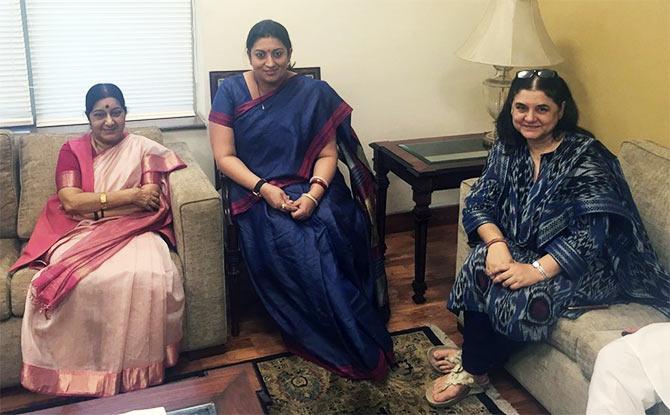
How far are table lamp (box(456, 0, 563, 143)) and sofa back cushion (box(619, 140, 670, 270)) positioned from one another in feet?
2.18

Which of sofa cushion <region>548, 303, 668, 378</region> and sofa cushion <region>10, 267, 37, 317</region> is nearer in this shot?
sofa cushion <region>548, 303, 668, 378</region>

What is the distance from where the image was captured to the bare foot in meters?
2.23

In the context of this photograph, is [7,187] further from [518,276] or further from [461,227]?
[518,276]

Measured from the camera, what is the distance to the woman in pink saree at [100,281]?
2012 millimetres

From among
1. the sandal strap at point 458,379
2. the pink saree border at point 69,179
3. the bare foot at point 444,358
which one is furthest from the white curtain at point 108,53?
the sandal strap at point 458,379

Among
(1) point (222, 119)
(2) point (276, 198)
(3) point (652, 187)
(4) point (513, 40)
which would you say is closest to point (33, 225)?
(1) point (222, 119)

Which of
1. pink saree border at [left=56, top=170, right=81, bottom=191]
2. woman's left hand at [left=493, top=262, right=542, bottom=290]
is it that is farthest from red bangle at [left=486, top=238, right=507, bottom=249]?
pink saree border at [left=56, top=170, right=81, bottom=191]

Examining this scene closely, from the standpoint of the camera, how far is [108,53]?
9.13 ft

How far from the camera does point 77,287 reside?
2.00 metres

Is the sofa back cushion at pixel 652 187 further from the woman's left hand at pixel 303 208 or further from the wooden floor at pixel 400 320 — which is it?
the woman's left hand at pixel 303 208

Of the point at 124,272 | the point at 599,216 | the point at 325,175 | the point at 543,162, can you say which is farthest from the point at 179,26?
the point at 599,216

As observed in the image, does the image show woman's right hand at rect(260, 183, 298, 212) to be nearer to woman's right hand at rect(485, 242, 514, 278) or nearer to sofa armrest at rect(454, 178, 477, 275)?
sofa armrest at rect(454, 178, 477, 275)

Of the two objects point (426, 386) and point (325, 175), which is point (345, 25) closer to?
point (325, 175)

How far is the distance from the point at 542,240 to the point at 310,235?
2.50 ft
